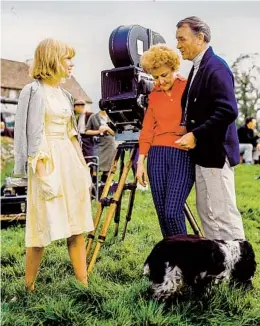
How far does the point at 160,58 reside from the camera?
2463mm

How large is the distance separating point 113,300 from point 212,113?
0.88 meters

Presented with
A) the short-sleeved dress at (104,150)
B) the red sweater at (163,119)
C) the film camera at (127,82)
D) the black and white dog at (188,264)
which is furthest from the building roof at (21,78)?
the short-sleeved dress at (104,150)

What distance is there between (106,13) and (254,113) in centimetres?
97

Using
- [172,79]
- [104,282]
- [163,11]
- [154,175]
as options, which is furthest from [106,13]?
[104,282]

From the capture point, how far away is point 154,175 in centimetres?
249

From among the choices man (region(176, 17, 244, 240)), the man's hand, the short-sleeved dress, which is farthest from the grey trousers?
the short-sleeved dress

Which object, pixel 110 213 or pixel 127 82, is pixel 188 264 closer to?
pixel 110 213

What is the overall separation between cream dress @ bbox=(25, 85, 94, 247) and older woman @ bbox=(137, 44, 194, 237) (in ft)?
1.15

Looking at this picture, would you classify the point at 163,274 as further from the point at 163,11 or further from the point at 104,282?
the point at 163,11

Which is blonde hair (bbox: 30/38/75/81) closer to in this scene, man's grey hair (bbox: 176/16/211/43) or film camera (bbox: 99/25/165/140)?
film camera (bbox: 99/25/165/140)

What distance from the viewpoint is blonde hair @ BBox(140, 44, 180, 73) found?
2465 millimetres

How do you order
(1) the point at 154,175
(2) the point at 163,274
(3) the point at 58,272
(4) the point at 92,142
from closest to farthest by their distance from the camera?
(2) the point at 163,274
(1) the point at 154,175
(3) the point at 58,272
(4) the point at 92,142

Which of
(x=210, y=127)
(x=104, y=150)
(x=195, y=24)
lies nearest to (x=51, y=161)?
(x=210, y=127)

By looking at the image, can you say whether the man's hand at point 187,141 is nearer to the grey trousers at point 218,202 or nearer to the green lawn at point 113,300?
the grey trousers at point 218,202
